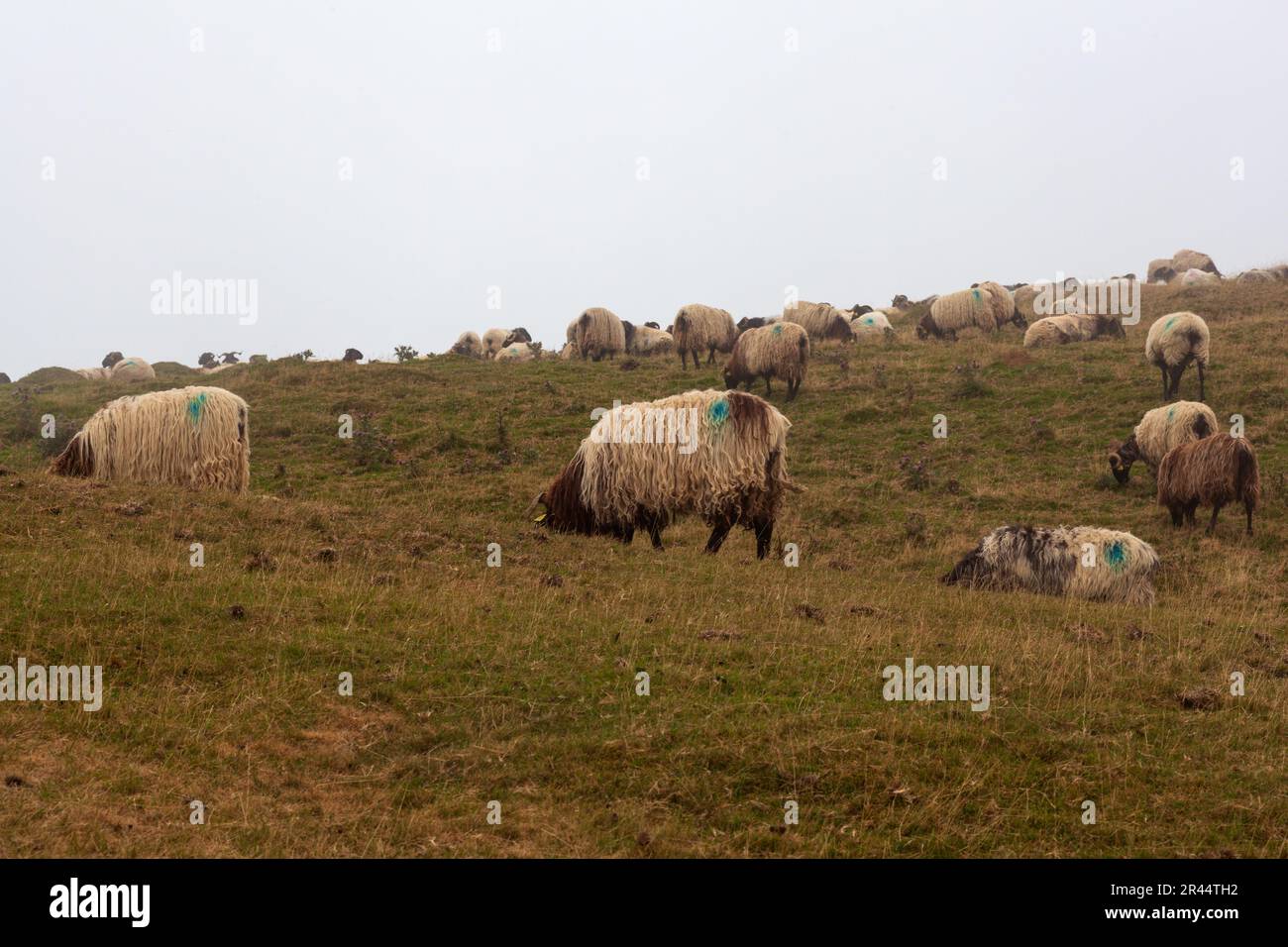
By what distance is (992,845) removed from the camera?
5.59m

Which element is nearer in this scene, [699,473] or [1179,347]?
[699,473]

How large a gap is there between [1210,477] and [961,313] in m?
17.2

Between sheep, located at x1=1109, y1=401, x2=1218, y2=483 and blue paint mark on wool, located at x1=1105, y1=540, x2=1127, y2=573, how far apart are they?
18.4 feet

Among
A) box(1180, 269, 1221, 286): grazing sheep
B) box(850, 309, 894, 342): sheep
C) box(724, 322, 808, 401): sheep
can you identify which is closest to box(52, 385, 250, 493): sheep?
box(724, 322, 808, 401): sheep

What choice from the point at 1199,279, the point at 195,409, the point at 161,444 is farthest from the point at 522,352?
the point at 161,444

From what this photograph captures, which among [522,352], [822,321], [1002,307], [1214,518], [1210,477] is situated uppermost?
[1002,307]

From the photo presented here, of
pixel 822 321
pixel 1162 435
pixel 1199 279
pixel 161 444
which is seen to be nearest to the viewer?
pixel 161 444

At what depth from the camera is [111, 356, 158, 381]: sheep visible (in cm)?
3675

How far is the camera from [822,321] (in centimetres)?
3316

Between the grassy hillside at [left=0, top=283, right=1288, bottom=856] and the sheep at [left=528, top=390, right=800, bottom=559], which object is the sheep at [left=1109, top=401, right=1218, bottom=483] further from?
the sheep at [left=528, top=390, right=800, bottom=559]

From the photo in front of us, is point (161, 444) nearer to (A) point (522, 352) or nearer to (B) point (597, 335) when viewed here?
(B) point (597, 335)
